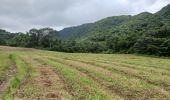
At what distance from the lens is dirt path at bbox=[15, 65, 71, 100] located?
61.5ft

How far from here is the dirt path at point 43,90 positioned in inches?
738

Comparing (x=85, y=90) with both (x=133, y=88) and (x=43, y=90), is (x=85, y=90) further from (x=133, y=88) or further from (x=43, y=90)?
(x=133, y=88)

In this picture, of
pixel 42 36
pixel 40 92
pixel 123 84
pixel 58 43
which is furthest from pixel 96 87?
pixel 42 36

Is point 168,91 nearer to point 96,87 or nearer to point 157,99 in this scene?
point 157,99

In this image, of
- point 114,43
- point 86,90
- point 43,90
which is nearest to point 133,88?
point 86,90

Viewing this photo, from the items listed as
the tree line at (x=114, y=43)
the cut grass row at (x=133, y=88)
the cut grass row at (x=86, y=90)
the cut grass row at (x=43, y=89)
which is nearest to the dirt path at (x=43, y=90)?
the cut grass row at (x=43, y=89)

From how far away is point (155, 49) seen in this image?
76.8m

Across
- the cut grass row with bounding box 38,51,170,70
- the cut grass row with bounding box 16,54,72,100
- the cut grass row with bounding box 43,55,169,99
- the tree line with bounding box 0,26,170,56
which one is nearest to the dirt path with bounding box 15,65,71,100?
the cut grass row with bounding box 16,54,72,100

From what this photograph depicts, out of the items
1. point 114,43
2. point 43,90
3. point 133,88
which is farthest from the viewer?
point 114,43

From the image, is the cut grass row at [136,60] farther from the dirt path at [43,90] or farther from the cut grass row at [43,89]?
the dirt path at [43,90]

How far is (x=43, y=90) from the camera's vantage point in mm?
20906

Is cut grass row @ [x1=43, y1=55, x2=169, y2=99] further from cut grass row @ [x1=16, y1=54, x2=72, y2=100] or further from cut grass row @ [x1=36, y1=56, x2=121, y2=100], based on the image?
cut grass row @ [x1=16, y1=54, x2=72, y2=100]

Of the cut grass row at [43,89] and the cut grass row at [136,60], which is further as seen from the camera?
the cut grass row at [136,60]

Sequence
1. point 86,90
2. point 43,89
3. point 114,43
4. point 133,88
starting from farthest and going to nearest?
point 114,43, point 133,88, point 43,89, point 86,90
